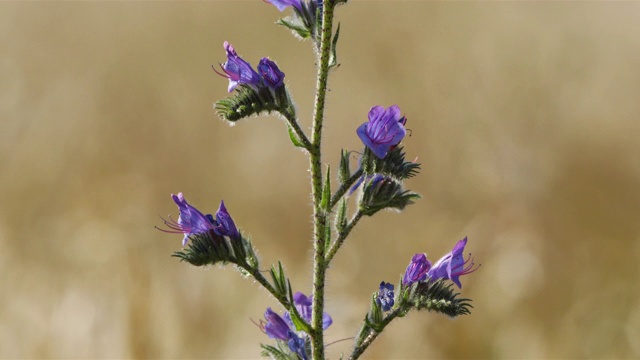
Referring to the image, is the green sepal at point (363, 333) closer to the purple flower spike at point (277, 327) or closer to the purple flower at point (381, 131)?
the purple flower spike at point (277, 327)

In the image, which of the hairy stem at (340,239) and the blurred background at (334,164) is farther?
the blurred background at (334,164)

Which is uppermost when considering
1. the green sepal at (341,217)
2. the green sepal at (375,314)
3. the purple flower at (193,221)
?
the green sepal at (341,217)

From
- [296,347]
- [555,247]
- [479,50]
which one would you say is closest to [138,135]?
[479,50]

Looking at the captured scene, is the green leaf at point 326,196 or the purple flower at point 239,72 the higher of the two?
the purple flower at point 239,72

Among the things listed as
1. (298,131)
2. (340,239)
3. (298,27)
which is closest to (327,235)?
(340,239)

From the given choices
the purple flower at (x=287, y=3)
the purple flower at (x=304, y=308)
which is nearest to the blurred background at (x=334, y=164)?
the purple flower at (x=304, y=308)

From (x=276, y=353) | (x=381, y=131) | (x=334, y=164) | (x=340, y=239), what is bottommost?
(x=276, y=353)

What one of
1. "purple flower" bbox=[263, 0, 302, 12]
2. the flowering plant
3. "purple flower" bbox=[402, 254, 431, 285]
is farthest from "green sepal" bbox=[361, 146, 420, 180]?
"purple flower" bbox=[263, 0, 302, 12]

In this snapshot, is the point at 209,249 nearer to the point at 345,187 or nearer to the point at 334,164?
the point at 345,187
